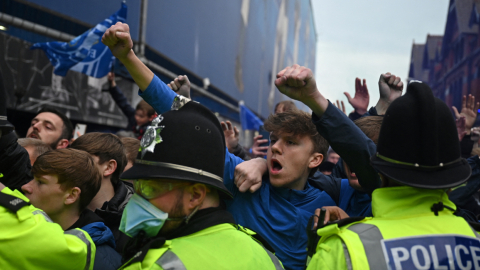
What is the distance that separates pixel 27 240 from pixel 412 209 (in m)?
1.56

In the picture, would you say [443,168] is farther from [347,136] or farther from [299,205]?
[299,205]

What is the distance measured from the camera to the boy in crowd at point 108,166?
3143 millimetres

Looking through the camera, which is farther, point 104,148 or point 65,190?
point 104,148

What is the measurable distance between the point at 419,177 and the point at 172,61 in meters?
12.7

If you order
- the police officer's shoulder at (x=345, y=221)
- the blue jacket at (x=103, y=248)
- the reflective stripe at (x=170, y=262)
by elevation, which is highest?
the police officer's shoulder at (x=345, y=221)

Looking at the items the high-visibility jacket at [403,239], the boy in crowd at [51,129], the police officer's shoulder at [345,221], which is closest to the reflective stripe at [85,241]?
the high-visibility jacket at [403,239]

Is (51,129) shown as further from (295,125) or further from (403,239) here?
(403,239)


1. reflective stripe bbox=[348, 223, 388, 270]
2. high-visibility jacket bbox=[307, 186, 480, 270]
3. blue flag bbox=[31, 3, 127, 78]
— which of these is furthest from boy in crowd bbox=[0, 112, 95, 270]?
blue flag bbox=[31, 3, 127, 78]

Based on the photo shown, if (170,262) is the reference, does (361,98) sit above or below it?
above

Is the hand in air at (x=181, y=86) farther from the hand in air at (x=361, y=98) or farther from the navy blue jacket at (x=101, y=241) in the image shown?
the hand in air at (x=361, y=98)

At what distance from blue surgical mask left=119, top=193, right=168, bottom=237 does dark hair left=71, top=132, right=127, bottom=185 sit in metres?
1.70

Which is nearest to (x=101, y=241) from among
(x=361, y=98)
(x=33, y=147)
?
(x=33, y=147)

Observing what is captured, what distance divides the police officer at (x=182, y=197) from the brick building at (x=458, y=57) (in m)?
20.3

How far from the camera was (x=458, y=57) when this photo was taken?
2577 centimetres
